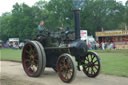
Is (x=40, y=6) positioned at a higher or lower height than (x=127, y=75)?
higher

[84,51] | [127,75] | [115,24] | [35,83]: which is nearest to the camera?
[35,83]

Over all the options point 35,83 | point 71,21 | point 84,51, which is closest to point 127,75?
point 84,51

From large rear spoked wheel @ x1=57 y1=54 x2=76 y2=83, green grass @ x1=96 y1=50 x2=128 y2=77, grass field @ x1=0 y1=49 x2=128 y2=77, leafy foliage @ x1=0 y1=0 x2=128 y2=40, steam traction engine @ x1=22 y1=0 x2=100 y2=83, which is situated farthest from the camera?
leafy foliage @ x1=0 y1=0 x2=128 y2=40

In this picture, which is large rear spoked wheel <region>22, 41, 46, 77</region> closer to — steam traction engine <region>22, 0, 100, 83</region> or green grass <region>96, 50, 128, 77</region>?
steam traction engine <region>22, 0, 100, 83</region>

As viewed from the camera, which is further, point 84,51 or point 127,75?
point 127,75

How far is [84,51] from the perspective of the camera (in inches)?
226

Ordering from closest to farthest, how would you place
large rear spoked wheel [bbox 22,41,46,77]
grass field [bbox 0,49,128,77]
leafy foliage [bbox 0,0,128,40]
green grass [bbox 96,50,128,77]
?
large rear spoked wheel [bbox 22,41,46,77], green grass [bbox 96,50,128,77], grass field [bbox 0,49,128,77], leafy foliage [bbox 0,0,128,40]

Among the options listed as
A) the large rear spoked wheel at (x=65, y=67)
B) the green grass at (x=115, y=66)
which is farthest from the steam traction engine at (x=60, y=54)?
the green grass at (x=115, y=66)

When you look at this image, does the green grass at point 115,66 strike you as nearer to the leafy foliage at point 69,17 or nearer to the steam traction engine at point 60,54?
the steam traction engine at point 60,54

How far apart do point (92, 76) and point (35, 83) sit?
6.12 ft

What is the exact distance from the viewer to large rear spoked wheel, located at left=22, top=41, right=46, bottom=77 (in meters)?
5.85

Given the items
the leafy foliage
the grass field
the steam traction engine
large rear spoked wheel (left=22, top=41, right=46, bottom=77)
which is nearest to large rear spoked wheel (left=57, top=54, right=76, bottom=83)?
the steam traction engine

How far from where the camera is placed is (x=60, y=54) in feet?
19.7

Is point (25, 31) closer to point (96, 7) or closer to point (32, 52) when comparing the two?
point (96, 7)
